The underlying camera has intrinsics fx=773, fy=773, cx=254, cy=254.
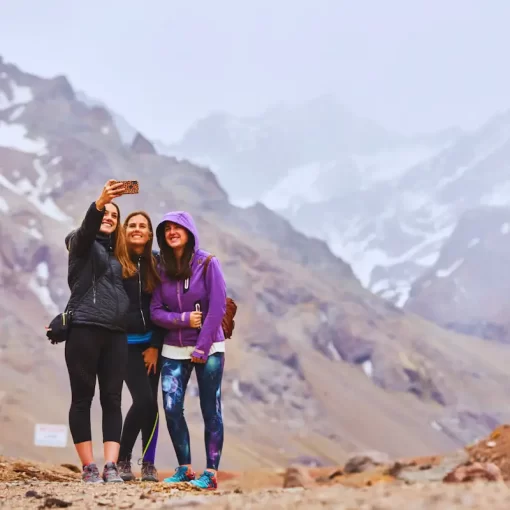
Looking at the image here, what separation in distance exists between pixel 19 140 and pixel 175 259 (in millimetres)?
54100

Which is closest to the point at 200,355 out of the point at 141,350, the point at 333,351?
the point at 141,350

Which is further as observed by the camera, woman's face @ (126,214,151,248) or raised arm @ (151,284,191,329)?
woman's face @ (126,214,151,248)

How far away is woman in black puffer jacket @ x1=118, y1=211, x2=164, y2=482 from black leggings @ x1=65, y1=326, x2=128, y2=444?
0.73 feet

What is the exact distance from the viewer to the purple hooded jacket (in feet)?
17.2

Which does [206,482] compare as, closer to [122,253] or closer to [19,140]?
[122,253]

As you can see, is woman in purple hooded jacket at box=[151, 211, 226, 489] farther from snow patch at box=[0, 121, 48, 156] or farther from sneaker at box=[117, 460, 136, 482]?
snow patch at box=[0, 121, 48, 156]

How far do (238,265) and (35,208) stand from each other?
1363 cm

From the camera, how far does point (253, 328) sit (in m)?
46.5

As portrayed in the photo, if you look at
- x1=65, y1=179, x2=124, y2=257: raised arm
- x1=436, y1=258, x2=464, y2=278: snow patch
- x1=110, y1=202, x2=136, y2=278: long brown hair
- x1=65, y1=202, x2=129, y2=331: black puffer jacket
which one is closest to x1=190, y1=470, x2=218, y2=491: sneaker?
x1=65, y1=202, x2=129, y2=331: black puffer jacket

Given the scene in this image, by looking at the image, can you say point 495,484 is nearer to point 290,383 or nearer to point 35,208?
point 290,383

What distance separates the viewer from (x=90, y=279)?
4984 millimetres

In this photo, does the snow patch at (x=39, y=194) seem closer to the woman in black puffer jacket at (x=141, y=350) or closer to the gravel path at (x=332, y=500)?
the woman in black puffer jacket at (x=141, y=350)

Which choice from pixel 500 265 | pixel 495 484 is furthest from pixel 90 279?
pixel 500 265

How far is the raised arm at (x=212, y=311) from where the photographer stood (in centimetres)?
518
